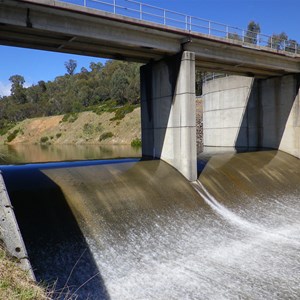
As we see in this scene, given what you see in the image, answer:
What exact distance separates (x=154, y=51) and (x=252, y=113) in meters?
13.0

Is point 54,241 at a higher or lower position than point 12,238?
lower

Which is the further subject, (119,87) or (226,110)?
(119,87)

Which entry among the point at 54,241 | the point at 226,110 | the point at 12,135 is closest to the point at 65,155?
the point at 226,110

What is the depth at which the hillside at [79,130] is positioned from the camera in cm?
6167

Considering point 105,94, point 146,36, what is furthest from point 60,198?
point 105,94

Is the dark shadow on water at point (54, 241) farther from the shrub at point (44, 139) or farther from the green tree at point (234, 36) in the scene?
the shrub at point (44, 139)

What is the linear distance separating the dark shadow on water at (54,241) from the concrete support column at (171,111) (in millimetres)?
6918

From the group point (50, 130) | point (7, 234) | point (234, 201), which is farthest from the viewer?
point (50, 130)

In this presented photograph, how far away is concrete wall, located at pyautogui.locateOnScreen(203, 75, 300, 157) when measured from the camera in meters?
24.4

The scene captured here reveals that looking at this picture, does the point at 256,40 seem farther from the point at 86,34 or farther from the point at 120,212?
the point at 120,212

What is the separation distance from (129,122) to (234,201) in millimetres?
48622

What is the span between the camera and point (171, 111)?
17.6 m

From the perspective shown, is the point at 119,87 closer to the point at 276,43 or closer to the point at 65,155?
the point at 65,155

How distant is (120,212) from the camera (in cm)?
1188
